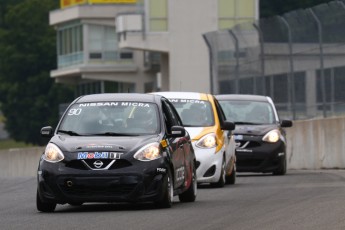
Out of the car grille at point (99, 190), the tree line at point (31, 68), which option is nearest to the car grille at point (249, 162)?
the car grille at point (99, 190)

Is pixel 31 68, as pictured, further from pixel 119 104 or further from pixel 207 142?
pixel 119 104

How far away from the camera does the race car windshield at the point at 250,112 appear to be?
27984mm

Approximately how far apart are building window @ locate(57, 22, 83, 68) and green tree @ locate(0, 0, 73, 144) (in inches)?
383

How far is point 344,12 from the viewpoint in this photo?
29.9 m

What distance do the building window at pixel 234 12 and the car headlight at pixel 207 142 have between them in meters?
51.4

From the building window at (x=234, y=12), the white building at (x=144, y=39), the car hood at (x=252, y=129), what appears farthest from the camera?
the building window at (x=234, y=12)

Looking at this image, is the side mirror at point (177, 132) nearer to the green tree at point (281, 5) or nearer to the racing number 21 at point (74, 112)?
the racing number 21 at point (74, 112)

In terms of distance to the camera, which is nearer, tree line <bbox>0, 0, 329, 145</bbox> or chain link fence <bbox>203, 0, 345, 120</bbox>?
chain link fence <bbox>203, 0, 345, 120</bbox>

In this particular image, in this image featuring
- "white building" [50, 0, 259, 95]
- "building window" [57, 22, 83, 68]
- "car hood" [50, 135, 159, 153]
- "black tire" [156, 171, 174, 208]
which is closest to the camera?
"car hood" [50, 135, 159, 153]

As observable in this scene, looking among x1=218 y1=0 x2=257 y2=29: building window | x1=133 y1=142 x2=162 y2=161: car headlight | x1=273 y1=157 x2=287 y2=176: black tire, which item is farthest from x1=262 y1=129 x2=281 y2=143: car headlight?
x1=218 y1=0 x2=257 y2=29: building window

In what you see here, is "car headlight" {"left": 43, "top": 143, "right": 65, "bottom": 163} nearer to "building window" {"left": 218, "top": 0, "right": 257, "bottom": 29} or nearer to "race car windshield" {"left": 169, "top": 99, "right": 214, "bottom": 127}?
"race car windshield" {"left": 169, "top": 99, "right": 214, "bottom": 127}

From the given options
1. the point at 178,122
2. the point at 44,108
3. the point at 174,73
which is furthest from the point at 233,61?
the point at 44,108

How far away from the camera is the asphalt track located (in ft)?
47.1

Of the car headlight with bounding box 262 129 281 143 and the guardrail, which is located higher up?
the car headlight with bounding box 262 129 281 143
